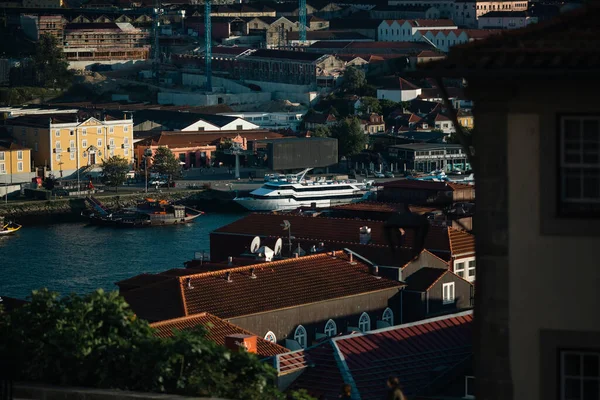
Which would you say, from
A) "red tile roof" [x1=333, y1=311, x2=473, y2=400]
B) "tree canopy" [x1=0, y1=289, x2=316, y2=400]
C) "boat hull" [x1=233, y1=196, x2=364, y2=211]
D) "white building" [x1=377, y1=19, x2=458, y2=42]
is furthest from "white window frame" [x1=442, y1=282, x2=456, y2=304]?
"white building" [x1=377, y1=19, x2=458, y2=42]

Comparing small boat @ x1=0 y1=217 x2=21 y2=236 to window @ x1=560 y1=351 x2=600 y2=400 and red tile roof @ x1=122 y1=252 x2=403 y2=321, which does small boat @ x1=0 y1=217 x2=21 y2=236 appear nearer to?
red tile roof @ x1=122 y1=252 x2=403 y2=321

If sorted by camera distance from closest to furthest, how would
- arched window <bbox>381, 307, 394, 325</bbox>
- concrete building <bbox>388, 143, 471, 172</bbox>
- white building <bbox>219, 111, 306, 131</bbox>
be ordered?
arched window <bbox>381, 307, 394, 325</bbox> < concrete building <bbox>388, 143, 471, 172</bbox> < white building <bbox>219, 111, 306, 131</bbox>

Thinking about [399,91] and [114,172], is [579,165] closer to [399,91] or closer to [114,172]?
[114,172]

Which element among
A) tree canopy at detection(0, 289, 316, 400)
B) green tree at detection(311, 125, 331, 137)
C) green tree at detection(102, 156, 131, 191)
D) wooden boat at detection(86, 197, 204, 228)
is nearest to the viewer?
tree canopy at detection(0, 289, 316, 400)

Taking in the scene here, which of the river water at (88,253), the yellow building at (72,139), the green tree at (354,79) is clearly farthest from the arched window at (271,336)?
the green tree at (354,79)

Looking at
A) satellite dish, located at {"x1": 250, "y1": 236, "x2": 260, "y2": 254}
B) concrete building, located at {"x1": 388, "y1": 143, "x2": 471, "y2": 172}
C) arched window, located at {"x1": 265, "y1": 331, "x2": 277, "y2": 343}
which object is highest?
concrete building, located at {"x1": 388, "y1": 143, "x2": 471, "y2": 172}

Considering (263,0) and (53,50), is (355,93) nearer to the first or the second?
(53,50)

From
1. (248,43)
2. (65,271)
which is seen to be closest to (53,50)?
(248,43)
